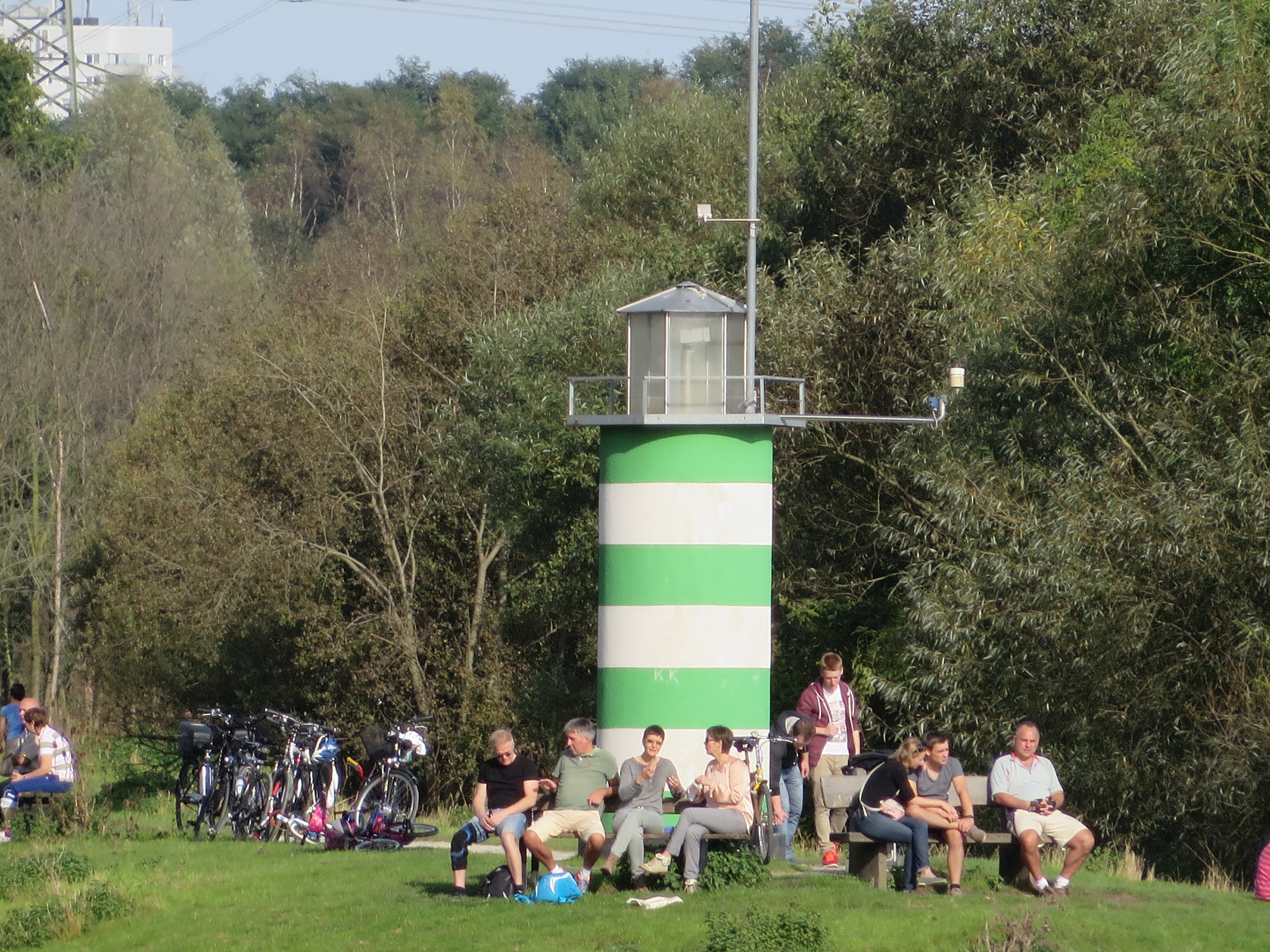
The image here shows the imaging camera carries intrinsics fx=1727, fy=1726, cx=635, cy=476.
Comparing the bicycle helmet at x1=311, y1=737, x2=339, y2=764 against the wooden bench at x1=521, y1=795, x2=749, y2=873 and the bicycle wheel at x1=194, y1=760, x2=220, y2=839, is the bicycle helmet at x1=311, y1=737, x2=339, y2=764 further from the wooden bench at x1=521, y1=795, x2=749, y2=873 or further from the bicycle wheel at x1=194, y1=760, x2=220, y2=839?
the wooden bench at x1=521, y1=795, x2=749, y2=873

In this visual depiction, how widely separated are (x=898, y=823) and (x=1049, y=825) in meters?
1.02

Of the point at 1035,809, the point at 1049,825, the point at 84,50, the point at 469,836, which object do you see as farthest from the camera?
the point at 84,50

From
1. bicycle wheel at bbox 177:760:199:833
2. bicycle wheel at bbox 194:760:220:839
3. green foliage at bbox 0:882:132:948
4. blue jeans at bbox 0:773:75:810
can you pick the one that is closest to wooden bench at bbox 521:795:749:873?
green foliage at bbox 0:882:132:948

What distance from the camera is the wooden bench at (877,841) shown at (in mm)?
11305

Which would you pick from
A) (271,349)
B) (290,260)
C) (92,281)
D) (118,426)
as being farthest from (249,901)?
(290,260)

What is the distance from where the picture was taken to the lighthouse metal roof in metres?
13.6

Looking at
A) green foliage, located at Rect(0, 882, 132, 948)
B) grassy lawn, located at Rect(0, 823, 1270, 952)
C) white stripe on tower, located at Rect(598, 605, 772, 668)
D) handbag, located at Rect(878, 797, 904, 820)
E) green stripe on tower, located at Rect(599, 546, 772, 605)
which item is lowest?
green foliage, located at Rect(0, 882, 132, 948)

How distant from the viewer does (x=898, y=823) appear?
436 inches

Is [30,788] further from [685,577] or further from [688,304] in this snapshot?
[688,304]

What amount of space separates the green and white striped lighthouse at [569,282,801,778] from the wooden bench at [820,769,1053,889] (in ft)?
2.83

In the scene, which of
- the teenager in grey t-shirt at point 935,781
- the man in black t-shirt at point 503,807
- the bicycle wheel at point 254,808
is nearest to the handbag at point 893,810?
the teenager in grey t-shirt at point 935,781

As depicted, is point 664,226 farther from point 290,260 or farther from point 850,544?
point 290,260

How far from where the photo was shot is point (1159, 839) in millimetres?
17516

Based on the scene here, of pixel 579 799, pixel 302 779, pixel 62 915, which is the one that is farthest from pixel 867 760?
pixel 62 915
